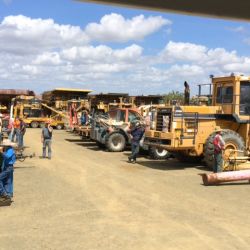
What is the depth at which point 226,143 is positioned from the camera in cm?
1552

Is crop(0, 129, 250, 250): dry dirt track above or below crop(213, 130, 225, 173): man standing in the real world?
below

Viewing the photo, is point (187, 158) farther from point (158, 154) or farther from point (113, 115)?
point (113, 115)

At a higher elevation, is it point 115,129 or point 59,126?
point 115,129

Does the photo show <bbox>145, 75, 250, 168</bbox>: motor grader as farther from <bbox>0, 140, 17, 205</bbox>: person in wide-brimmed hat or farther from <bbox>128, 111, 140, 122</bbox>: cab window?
<bbox>0, 140, 17, 205</bbox>: person in wide-brimmed hat

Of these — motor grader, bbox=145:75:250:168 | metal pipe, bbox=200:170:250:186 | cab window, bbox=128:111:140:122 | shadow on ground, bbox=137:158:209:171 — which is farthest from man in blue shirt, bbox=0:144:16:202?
cab window, bbox=128:111:140:122

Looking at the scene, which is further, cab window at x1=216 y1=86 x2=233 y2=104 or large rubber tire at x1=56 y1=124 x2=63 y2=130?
large rubber tire at x1=56 y1=124 x2=63 y2=130

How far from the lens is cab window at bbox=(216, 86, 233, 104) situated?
53.9 ft

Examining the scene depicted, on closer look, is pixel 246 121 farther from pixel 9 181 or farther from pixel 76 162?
pixel 9 181

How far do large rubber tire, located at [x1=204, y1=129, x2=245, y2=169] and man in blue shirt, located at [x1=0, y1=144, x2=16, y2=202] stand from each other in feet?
24.1

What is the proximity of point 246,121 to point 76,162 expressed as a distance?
617cm

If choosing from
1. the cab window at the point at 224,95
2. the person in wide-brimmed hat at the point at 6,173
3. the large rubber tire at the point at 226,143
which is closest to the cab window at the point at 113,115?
the cab window at the point at 224,95

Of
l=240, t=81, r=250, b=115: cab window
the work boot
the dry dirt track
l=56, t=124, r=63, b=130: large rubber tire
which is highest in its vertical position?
l=240, t=81, r=250, b=115: cab window

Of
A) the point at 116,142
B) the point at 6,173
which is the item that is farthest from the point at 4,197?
the point at 116,142

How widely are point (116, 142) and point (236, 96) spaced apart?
762 cm
